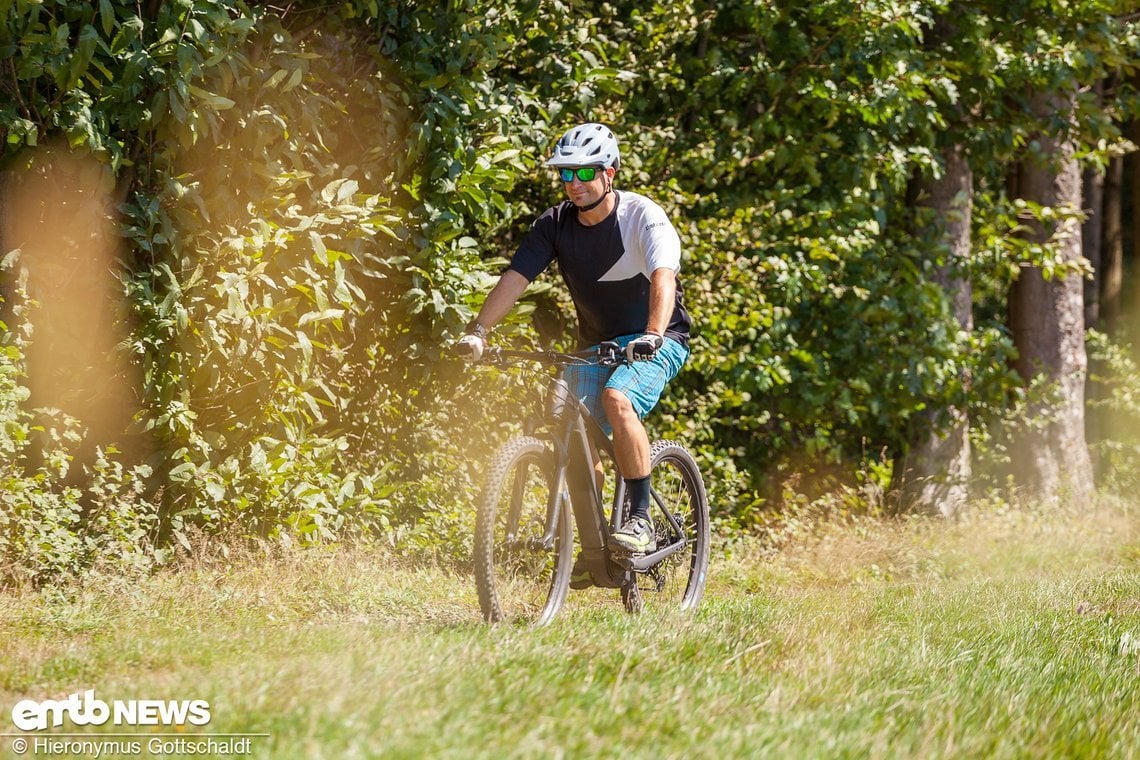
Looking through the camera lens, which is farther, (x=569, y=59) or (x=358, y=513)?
(x=569, y=59)

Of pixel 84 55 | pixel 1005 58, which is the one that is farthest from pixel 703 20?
pixel 84 55

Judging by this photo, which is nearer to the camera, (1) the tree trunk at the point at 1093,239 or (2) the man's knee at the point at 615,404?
(2) the man's knee at the point at 615,404

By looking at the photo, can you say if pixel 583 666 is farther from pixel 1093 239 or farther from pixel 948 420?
pixel 1093 239

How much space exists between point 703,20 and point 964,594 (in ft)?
18.8

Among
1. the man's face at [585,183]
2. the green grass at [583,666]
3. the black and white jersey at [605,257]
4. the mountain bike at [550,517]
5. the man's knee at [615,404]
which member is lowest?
the green grass at [583,666]

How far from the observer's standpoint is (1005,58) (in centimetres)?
1177

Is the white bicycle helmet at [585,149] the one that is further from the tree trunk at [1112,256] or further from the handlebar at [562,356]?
the tree trunk at [1112,256]

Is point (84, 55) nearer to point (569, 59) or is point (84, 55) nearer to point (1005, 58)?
point (569, 59)

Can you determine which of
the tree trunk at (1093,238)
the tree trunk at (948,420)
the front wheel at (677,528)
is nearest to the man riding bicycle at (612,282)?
the front wheel at (677,528)

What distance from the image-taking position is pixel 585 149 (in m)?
6.14

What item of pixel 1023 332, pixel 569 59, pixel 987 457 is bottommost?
pixel 987 457

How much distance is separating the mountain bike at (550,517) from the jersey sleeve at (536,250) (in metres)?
0.55

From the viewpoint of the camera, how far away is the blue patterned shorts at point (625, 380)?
20.6ft

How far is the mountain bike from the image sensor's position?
18.8ft
